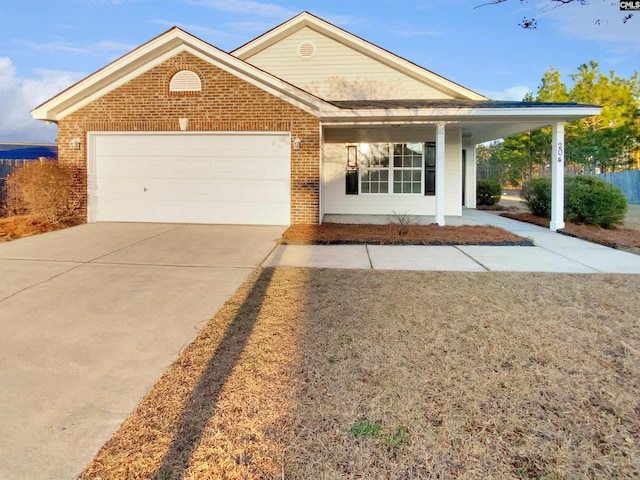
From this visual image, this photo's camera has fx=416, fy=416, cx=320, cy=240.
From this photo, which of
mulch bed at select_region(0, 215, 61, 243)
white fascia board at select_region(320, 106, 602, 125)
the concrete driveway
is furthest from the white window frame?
mulch bed at select_region(0, 215, 61, 243)

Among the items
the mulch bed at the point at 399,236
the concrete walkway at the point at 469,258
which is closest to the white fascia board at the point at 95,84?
the mulch bed at the point at 399,236

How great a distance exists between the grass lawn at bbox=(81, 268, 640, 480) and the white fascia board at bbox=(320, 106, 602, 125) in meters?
6.45

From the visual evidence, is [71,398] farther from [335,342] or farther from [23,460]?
[335,342]

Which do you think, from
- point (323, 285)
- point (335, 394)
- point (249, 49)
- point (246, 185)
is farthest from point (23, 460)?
point (249, 49)

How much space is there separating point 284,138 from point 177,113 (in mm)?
2754

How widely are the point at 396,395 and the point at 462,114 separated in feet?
29.1

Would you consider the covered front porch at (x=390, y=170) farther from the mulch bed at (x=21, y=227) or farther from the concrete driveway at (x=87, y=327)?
the mulch bed at (x=21, y=227)

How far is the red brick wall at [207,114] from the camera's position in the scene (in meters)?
10.3

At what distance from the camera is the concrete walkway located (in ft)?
21.6

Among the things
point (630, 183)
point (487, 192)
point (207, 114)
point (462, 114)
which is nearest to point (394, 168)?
point (462, 114)

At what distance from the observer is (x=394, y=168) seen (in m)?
13.9

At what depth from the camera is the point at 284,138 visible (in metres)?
10.5

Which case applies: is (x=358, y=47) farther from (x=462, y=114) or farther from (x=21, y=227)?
(x=21, y=227)

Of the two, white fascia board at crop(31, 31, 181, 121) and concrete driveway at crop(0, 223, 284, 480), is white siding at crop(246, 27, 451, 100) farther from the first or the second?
concrete driveway at crop(0, 223, 284, 480)
